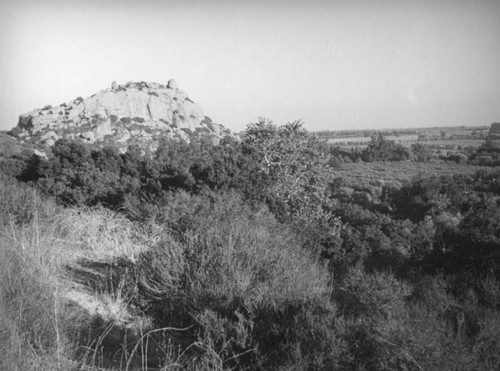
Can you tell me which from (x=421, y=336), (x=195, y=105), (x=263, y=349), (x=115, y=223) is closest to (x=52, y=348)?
(x=263, y=349)

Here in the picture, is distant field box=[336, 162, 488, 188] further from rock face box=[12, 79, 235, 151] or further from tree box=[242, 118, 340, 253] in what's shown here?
tree box=[242, 118, 340, 253]

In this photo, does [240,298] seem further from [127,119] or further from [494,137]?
[127,119]

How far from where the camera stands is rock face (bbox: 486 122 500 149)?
4384cm

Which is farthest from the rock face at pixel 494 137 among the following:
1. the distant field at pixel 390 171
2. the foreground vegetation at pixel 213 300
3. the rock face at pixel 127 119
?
the foreground vegetation at pixel 213 300

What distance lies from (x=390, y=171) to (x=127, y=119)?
166 ft

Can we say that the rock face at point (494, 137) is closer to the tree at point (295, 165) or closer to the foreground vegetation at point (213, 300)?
the tree at point (295, 165)

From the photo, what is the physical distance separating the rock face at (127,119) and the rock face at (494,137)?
117 ft

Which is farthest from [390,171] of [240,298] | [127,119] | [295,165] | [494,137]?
[240,298]

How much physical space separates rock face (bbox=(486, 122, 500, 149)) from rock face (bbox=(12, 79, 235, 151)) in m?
35.5

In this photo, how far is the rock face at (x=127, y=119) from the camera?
191 feet

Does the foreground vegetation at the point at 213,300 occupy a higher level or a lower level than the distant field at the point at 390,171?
higher

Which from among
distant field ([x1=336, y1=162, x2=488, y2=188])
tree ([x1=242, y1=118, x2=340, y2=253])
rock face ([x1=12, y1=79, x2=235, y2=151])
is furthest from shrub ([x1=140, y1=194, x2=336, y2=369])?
rock face ([x1=12, y1=79, x2=235, y2=151])

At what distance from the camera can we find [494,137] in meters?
47.2

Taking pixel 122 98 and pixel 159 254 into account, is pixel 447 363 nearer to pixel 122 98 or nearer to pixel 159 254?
pixel 159 254
